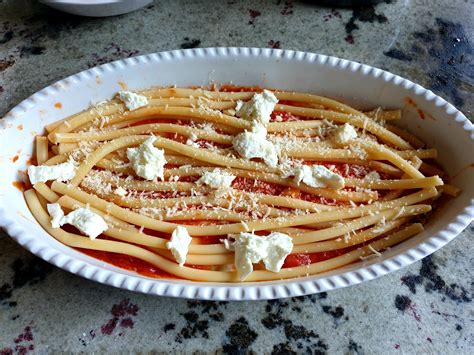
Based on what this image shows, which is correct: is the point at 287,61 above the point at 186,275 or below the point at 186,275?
above

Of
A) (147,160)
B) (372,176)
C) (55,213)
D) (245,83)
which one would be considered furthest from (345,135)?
(55,213)

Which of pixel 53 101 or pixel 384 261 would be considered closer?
pixel 384 261

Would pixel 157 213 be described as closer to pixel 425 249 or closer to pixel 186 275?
pixel 186 275

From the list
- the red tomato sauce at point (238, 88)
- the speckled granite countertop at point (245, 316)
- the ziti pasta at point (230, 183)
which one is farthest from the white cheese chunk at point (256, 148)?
the speckled granite countertop at point (245, 316)

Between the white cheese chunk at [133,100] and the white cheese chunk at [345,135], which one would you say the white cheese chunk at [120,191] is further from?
the white cheese chunk at [345,135]

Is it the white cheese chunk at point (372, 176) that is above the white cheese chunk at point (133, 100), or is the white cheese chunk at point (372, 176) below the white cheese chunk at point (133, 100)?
above

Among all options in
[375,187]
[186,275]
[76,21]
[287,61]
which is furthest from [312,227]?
[76,21]
